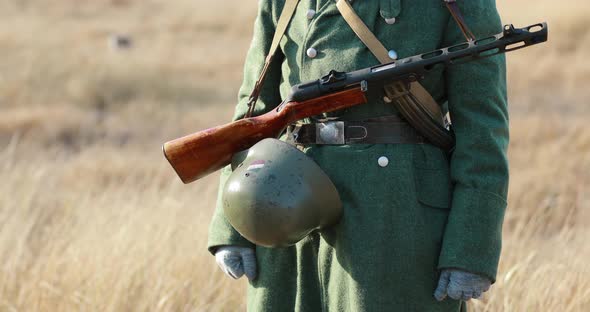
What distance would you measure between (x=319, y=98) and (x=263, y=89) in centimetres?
34

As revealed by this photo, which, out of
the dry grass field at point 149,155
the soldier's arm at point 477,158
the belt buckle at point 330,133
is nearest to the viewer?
the soldier's arm at point 477,158

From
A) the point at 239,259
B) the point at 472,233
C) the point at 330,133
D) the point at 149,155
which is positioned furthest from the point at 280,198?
the point at 149,155

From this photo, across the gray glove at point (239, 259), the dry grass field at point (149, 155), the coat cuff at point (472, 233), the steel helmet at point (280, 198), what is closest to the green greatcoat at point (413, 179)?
the coat cuff at point (472, 233)

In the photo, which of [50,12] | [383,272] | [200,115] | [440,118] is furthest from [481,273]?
[50,12]

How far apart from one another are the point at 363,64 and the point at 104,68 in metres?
16.7

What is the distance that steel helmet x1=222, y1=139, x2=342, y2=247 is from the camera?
112 inches

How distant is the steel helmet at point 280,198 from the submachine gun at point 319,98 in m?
0.15

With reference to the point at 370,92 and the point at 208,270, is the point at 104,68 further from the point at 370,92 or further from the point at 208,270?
the point at 370,92

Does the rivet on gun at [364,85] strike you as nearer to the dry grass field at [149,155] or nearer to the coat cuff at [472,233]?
the coat cuff at [472,233]

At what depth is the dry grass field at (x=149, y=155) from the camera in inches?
195

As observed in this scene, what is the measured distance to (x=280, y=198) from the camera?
9.31ft

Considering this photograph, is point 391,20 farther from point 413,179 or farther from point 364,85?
point 413,179

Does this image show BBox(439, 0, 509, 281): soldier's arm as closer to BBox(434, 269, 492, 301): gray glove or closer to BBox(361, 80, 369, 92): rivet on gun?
BBox(434, 269, 492, 301): gray glove

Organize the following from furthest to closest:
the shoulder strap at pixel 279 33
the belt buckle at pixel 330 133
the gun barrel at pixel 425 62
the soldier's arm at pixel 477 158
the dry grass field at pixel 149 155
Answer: the dry grass field at pixel 149 155, the shoulder strap at pixel 279 33, the belt buckle at pixel 330 133, the soldier's arm at pixel 477 158, the gun barrel at pixel 425 62
